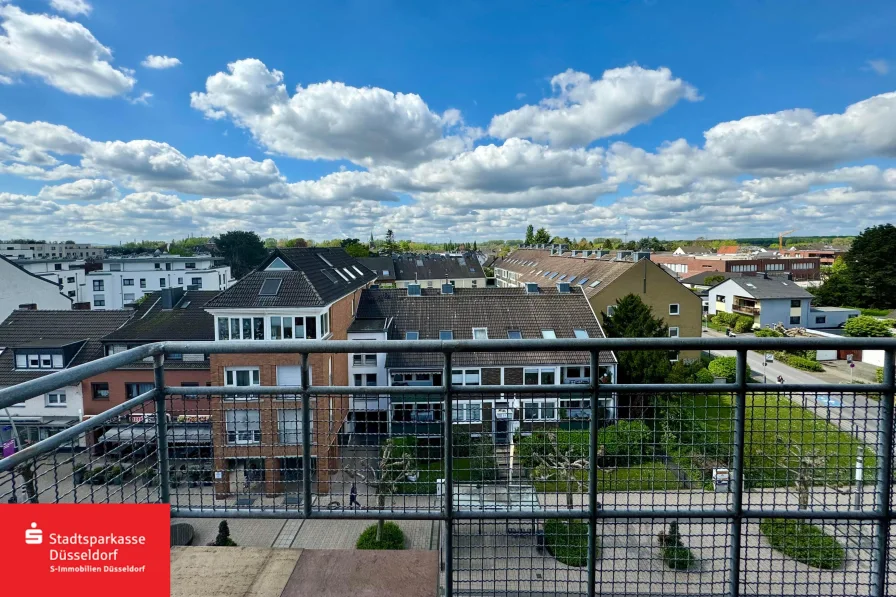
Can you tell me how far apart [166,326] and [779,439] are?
24.8 meters

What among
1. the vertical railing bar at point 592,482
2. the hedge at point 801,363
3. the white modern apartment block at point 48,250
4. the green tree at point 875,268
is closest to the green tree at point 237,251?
the white modern apartment block at point 48,250

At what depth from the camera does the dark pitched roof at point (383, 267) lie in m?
61.2

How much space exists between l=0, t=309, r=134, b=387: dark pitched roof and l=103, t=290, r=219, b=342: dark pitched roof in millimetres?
965

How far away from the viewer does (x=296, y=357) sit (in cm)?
382

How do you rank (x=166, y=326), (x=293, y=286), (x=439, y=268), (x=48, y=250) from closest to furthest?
(x=293, y=286) < (x=166, y=326) < (x=439, y=268) < (x=48, y=250)

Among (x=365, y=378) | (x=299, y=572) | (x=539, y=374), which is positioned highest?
(x=299, y=572)

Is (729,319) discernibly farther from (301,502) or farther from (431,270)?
(301,502)

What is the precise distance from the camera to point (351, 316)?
22391 millimetres

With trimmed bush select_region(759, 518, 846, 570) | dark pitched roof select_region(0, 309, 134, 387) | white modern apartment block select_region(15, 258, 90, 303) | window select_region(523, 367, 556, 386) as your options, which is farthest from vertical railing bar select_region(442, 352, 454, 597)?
white modern apartment block select_region(15, 258, 90, 303)

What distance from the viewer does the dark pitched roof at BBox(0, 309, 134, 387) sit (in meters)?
21.6

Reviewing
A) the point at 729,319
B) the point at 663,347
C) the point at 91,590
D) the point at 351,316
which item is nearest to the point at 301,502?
the point at 91,590

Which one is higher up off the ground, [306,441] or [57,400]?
[306,441]

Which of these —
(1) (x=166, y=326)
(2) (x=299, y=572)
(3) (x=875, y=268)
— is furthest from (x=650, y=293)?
(3) (x=875, y=268)

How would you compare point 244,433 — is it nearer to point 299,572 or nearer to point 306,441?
point 306,441
